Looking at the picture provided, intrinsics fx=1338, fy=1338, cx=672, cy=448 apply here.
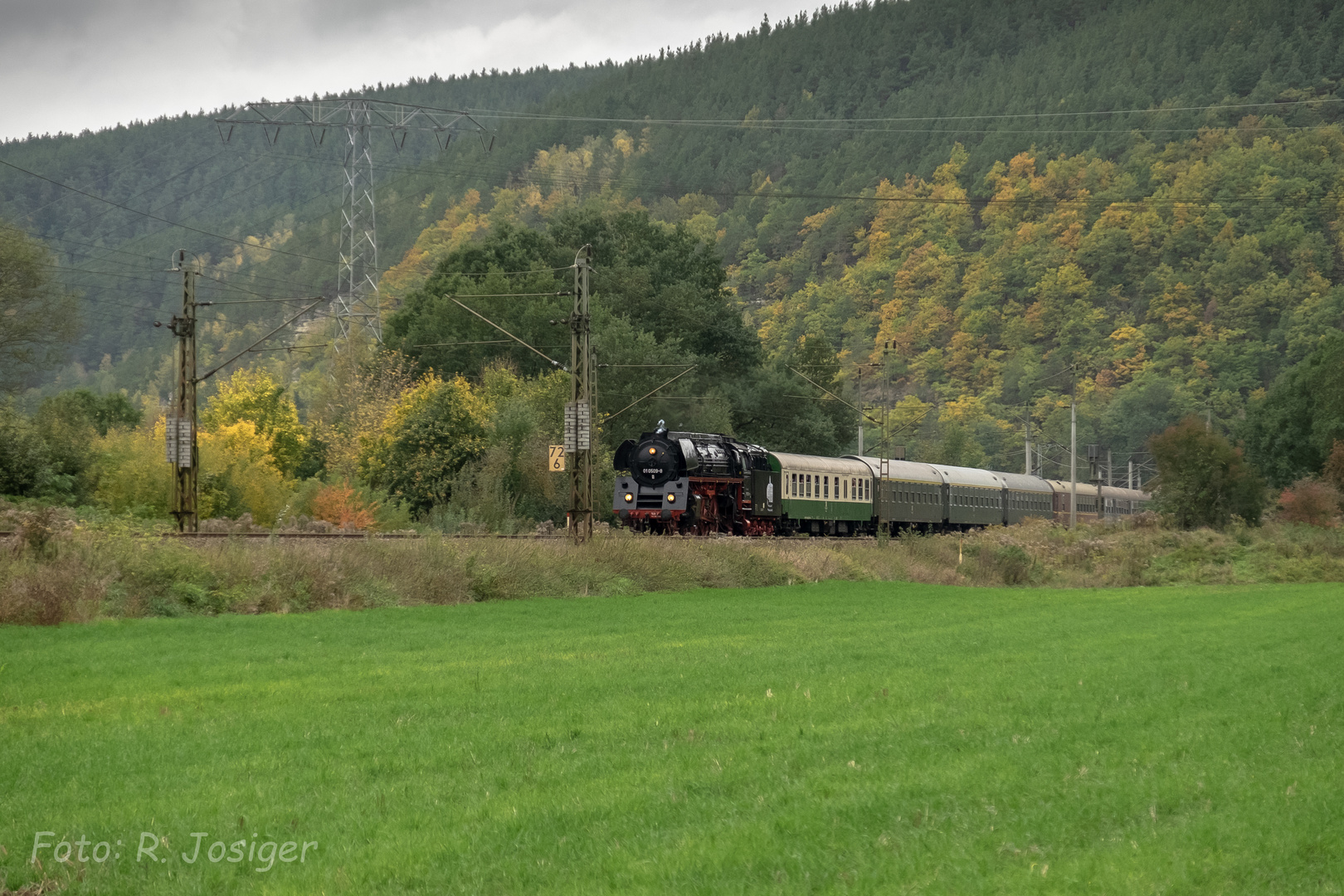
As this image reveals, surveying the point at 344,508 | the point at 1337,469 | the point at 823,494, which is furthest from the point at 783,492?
the point at 1337,469

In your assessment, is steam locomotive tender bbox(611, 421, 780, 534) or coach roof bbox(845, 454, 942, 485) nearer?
steam locomotive tender bbox(611, 421, 780, 534)

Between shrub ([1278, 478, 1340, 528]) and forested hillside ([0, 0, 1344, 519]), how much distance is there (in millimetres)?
17515

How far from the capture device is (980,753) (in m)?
10.7

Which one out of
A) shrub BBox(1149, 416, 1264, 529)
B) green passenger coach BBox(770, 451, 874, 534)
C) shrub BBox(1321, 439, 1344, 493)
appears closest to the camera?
green passenger coach BBox(770, 451, 874, 534)

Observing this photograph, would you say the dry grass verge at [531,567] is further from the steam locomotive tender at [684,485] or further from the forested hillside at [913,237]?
the forested hillside at [913,237]

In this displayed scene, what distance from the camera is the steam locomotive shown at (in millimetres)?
43625

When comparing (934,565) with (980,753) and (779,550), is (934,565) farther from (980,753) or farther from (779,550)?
(980,753)

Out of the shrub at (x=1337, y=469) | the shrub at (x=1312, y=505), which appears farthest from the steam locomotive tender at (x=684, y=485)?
the shrub at (x=1337, y=469)

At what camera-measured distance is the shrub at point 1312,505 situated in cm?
6194

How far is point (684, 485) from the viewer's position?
142 feet

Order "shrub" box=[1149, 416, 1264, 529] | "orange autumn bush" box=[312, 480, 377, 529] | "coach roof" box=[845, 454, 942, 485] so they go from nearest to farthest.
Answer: "orange autumn bush" box=[312, 480, 377, 529], "coach roof" box=[845, 454, 942, 485], "shrub" box=[1149, 416, 1264, 529]

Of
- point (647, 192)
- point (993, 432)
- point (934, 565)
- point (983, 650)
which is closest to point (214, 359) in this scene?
point (647, 192)

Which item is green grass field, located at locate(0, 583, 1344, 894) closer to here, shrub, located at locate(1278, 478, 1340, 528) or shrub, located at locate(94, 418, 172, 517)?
shrub, located at locate(94, 418, 172, 517)

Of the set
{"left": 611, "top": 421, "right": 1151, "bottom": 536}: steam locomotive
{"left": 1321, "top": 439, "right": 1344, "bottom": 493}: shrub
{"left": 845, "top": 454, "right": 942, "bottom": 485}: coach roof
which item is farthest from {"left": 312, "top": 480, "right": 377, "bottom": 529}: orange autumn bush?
{"left": 1321, "top": 439, "right": 1344, "bottom": 493}: shrub
